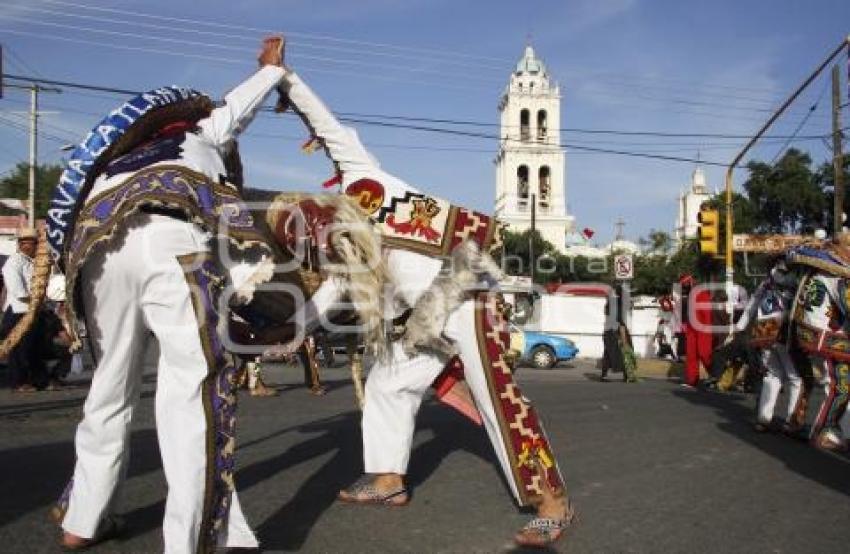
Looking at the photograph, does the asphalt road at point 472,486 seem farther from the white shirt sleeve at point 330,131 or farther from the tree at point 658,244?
the tree at point 658,244

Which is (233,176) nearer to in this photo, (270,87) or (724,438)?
(270,87)

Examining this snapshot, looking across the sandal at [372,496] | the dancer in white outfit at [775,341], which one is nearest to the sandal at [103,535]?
the sandal at [372,496]

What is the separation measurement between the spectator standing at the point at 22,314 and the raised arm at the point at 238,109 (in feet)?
21.5

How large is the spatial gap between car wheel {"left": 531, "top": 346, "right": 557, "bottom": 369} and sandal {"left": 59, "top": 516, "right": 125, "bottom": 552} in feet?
56.2

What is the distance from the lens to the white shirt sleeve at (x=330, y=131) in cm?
356

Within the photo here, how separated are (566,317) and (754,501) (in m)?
21.8

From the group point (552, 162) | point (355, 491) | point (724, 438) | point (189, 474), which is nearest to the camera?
point (189, 474)

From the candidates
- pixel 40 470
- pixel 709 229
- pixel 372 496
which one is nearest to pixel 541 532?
pixel 372 496

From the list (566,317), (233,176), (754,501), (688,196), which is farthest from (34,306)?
(688,196)

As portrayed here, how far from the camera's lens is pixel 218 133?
323 cm

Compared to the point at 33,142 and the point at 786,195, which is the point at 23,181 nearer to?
the point at 33,142

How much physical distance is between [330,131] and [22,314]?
22.8ft

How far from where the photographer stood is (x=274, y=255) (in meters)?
3.27

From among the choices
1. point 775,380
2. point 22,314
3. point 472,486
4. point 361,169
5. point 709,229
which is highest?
point 709,229
